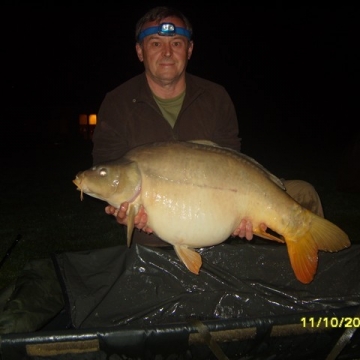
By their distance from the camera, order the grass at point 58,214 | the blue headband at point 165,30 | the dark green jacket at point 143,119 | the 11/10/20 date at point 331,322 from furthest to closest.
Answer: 1. the grass at point 58,214
2. the dark green jacket at point 143,119
3. the blue headband at point 165,30
4. the 11/10/20 date at point 331,322

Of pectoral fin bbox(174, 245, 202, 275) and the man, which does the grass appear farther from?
pectoral fin bbox(174, 245, 202, 275)

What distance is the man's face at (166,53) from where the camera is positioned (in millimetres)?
2012

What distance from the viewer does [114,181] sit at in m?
1.57

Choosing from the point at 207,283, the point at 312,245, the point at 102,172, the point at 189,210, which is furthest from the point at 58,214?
the point at 312,245

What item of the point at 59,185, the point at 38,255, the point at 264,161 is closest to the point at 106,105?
the point at 38,255

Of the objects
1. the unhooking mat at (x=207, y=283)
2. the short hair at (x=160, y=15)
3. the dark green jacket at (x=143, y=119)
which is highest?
the short hair at (x=160, y=15)

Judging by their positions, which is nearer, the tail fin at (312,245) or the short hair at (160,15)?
the tail fin at (312,245)

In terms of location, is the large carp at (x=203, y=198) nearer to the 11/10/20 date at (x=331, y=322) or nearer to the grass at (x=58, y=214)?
the 11/10/20 date at (x=331, y=322)

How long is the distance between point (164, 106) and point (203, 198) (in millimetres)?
846

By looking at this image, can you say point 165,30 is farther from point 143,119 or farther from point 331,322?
point 331,322

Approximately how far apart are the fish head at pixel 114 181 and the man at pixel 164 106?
1.89ft

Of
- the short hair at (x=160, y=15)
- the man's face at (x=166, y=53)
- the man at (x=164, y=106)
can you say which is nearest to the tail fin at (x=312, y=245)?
the man at (x=164, y=106)

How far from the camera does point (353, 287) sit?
6.46 feet

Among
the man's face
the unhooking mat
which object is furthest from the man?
the unhooking mat
